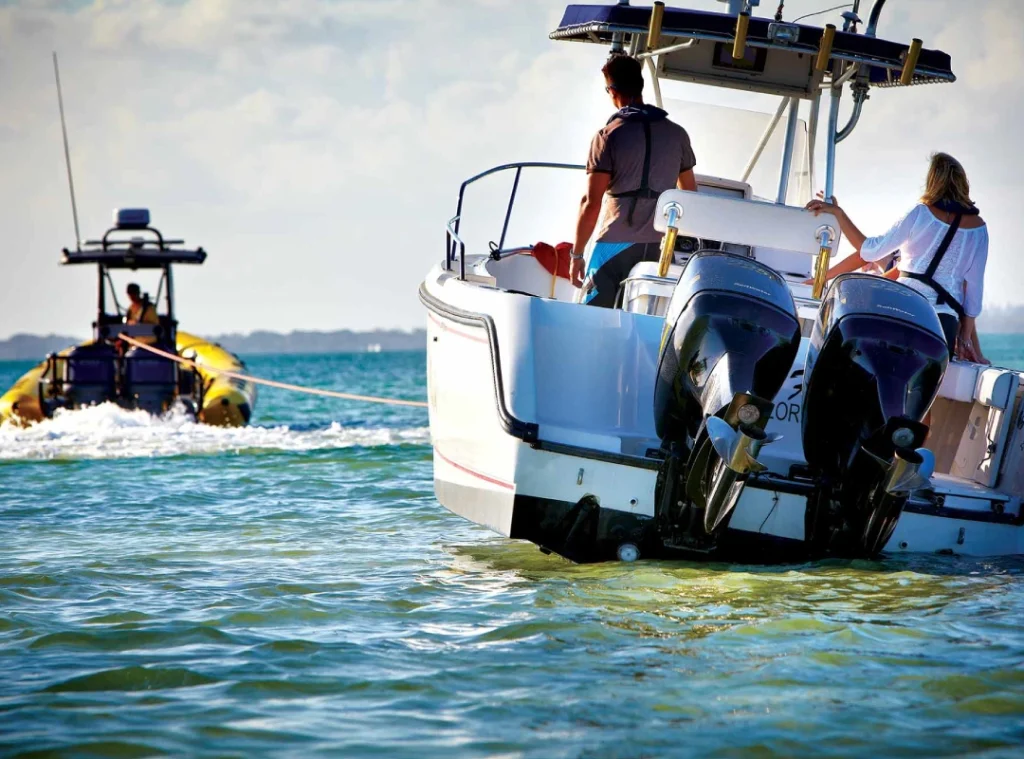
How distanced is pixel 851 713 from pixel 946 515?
6.48 ft

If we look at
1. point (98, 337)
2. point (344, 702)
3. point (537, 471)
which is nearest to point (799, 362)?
point (537, 471)

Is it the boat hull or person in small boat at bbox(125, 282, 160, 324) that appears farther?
person in small boat at bbox(125, 282, 160, 324)

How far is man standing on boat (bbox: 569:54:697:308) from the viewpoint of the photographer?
599 centimetres

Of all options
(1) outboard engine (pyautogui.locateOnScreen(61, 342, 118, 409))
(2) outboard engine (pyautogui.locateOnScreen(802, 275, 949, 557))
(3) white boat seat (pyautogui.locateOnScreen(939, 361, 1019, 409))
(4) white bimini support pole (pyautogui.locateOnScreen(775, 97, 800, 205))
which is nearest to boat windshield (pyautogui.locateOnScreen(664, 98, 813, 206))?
(4) white bimini support pole (pyautogui.locateOnScreen(775, 97, 800, 205))

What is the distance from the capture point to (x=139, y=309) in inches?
670

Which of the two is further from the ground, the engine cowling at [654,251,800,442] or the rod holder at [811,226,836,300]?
the rod holder at [811,226,836,300]

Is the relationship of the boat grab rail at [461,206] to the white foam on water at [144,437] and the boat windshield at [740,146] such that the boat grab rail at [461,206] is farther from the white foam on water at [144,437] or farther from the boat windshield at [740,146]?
the white foam on water at [144,437]

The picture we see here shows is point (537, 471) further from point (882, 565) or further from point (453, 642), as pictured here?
point (882, 565)

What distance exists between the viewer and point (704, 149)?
26.3 ft

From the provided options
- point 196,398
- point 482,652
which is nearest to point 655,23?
point 482,652

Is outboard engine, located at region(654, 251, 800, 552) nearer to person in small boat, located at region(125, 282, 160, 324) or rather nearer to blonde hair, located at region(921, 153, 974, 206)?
blonde hair, located at region(921, 153, 974, 206)

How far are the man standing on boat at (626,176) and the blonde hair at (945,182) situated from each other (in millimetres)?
1142

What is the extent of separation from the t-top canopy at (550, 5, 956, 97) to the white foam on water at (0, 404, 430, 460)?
25.1ft

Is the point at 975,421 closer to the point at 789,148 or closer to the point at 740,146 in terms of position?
the point at 789,148
